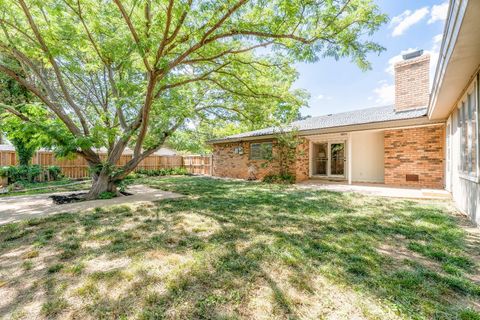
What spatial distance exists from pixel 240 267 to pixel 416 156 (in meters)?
9.32

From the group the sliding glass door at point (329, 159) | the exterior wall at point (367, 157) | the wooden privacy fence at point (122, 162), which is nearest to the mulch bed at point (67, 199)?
the wooden privacy fence at point (122, 162)

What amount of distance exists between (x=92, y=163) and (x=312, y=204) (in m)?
6.91

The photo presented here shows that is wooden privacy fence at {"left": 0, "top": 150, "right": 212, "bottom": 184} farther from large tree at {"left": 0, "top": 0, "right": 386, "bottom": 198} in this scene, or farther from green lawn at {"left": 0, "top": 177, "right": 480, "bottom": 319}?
green lawn at {"left": 0, "top": 177, "right": 480, "bottom": 319}

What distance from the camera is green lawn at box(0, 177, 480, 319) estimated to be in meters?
1.88

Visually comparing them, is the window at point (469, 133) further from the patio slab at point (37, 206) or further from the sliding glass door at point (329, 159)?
the patio slab at point (37, 206)

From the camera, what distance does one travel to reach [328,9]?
4.40m

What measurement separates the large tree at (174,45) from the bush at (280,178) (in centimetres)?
381

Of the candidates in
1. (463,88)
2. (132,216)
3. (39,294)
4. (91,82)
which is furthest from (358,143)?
(91,82)

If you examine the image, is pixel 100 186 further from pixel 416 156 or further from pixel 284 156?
pixel 416 156

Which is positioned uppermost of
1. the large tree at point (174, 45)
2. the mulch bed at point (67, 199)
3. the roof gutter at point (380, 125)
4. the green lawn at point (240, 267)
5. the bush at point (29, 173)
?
the large tree at point (174, 45)

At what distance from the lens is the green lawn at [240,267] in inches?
73.8

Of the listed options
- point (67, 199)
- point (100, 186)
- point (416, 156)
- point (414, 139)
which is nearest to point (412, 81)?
point (414, 139)

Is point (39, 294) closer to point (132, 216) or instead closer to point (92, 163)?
point (132, 216)

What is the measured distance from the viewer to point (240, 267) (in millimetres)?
2541
